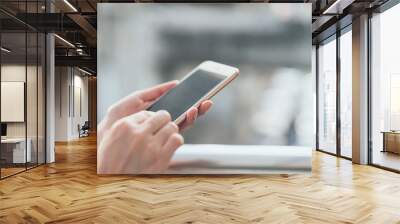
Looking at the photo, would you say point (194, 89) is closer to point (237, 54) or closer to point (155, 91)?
point (155, 91)

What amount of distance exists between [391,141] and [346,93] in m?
2.05

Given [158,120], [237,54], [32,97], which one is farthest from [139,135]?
[32,97]

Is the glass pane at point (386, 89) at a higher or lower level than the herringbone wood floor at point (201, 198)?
higher

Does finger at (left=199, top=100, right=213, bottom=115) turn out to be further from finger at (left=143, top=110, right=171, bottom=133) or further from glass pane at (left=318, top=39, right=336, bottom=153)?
glass pane at (left=318, top=39, right=336, bottom=153)

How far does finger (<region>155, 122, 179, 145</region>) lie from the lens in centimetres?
610

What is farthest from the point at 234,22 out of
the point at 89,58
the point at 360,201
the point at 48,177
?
the point at 89,58

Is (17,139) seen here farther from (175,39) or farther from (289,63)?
(289,63)

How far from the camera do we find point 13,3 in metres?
6.59

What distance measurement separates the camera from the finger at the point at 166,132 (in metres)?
6.10

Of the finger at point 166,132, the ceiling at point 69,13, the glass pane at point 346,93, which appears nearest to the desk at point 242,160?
the finger at point 166,132

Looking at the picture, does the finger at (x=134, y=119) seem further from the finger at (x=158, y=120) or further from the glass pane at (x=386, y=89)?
the glass pane at (x=386, y=89)

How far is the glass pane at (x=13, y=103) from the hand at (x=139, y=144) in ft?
Answer: 5.89

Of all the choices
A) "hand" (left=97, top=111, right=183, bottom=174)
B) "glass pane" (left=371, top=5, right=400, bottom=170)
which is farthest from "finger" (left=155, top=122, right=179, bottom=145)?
"glass pane" (left=371, top=5, right=400, bottom=170)

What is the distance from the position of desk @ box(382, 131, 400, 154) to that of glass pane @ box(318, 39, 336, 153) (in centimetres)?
234
